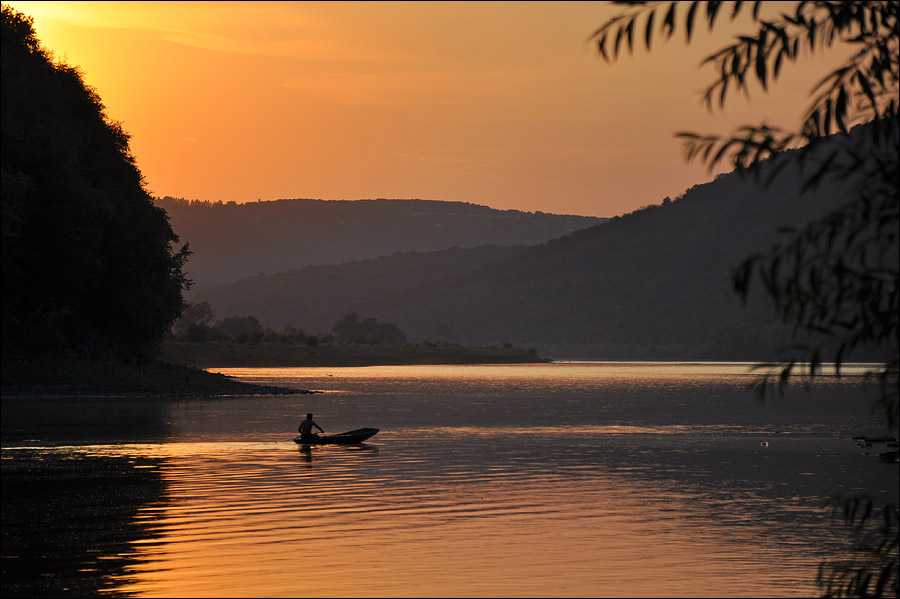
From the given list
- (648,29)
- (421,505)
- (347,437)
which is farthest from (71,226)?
(648,29)

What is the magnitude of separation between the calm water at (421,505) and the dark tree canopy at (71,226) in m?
10.1

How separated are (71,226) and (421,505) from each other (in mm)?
45798

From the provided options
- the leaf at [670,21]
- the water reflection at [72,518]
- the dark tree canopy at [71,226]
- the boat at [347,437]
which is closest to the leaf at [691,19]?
the leaf at [670,21]

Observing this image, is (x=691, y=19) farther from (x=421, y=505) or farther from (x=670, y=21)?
(x=421, y=505)

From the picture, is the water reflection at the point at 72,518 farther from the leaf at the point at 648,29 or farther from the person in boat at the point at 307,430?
the leaf at the point at 648,29

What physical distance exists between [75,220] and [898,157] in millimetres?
64767

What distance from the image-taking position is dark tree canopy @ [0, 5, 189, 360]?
69.4 metres

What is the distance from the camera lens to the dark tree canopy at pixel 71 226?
6938 cm

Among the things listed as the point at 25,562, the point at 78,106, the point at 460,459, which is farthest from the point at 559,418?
the point at 25,562

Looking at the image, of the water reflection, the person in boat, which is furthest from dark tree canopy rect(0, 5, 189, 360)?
the water reflection

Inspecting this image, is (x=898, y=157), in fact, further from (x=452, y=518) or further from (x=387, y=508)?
(x=387, y=508)

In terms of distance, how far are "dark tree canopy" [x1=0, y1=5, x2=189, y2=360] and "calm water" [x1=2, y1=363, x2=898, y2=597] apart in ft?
33.2

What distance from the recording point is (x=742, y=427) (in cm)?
6575

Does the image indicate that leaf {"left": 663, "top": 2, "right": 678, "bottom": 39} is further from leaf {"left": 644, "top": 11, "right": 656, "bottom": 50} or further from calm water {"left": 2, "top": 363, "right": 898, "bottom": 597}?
calm water {"left": 2, "top": 363, "right": 898, "bottom": 597}
